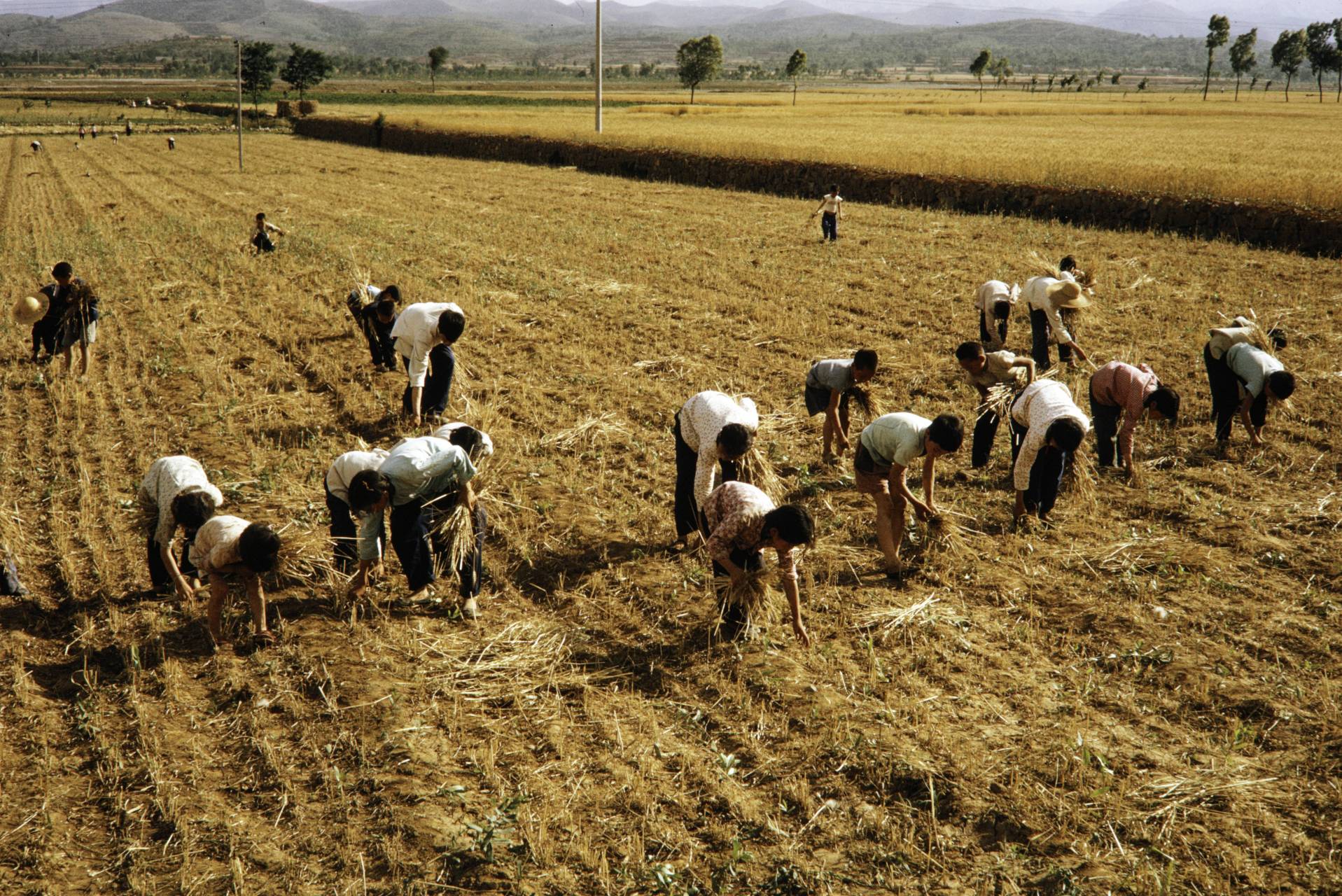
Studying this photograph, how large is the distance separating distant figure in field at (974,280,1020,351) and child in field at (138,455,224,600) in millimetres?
8590

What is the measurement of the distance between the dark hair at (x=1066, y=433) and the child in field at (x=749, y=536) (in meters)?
2.17

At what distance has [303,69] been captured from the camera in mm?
84062

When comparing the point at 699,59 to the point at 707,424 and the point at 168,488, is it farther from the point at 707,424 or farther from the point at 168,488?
the point at 168,488

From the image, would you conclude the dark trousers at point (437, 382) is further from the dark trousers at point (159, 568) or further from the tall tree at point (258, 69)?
the tall tree at point (258, 69)

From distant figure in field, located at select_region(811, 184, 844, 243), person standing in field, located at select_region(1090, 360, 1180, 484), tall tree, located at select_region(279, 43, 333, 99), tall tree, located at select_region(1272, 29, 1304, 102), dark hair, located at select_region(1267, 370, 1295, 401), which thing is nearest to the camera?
person standing in field, located at select_region(1090, 360, 1180, 484)

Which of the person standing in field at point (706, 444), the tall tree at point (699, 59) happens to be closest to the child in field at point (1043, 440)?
the person standing in field at point (706, 444)

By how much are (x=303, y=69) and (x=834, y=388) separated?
90.3 metres

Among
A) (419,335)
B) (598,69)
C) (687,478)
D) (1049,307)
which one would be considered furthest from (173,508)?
(598,69)

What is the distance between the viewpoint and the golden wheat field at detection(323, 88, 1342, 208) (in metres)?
22.4

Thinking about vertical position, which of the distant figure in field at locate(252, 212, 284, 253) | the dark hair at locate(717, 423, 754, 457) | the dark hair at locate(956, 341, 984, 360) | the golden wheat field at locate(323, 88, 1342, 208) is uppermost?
the golden wheat field at locate(323, 88, 1342, 208)

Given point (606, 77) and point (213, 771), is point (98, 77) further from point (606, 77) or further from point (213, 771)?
point (213, 771)

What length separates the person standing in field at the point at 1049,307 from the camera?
1019 cm

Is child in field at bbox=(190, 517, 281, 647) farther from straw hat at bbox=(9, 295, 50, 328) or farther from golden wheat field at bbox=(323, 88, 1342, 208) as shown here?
golden wheat field at bbox=(323, 88, 1342, 208)

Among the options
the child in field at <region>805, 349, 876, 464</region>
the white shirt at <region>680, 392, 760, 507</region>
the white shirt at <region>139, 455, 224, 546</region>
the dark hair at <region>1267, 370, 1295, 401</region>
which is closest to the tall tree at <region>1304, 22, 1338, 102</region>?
the dark hair at <region>1267, 370, 1295, 401</region>
